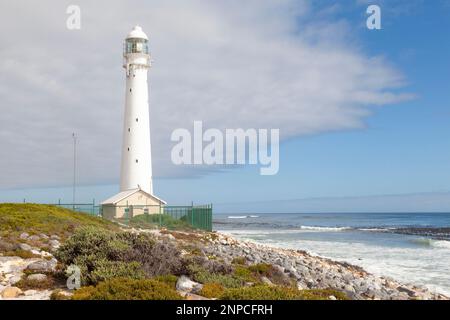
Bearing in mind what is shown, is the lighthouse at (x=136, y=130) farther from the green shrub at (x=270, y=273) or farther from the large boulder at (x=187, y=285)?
the large boulder at (x=187, y=285)

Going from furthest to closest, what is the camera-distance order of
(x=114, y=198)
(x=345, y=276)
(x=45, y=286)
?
1. (x=114, y=198)
2. (x=345, y=276)
3. (x=45, y=286)

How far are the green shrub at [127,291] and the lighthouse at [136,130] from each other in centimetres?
2375

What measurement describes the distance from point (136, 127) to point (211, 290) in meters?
25.8

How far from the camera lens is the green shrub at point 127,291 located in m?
7.89

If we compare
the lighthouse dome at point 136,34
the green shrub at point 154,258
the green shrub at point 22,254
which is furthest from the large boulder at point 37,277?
the lighthouse dome at point 136,34

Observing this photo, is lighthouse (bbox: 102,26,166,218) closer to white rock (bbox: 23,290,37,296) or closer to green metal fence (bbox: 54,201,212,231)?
green metal fence (bbox: 54,201,212,231)

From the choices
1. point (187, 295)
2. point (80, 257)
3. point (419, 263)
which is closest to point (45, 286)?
point (80, 257)

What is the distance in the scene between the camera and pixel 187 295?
8664 millimetres

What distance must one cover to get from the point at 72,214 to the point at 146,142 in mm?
10372

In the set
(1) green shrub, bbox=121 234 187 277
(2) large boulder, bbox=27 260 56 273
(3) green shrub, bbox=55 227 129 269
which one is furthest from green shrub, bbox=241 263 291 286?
(2) large boulder, bbox=27 260 56 273

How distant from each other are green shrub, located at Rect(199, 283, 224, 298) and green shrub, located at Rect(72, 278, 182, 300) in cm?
65

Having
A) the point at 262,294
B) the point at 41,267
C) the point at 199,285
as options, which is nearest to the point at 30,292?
the point at 41,267

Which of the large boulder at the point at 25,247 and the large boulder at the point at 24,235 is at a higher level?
the large boulder at the point at 24,235
